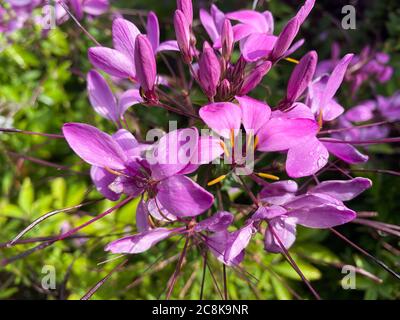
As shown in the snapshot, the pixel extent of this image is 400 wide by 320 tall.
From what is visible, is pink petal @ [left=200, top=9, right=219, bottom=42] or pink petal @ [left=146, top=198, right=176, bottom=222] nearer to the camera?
pink petal @ [left=146, top=198, right=176, bottom=222]

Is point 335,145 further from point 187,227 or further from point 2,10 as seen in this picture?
point 2,10

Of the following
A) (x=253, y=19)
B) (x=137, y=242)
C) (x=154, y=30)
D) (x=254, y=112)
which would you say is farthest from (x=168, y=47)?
(x=137, y=242)

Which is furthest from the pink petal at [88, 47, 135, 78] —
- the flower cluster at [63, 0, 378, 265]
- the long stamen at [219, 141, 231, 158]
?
the long stamen at [219, 141, 231, 158]

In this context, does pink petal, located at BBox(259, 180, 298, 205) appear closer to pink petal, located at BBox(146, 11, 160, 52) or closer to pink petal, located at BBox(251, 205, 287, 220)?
pink petal, located at BBox(251, 205, 287, 220)

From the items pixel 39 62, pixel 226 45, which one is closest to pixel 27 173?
pixel 39 62

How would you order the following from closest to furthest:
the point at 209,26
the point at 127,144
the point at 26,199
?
the point at 127,144 < the point at 209,26 < the point at 26,199

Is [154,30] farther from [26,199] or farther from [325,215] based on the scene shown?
[26,199]

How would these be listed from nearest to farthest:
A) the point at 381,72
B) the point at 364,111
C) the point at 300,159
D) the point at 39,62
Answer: the point at 300,159
the point at 364,111
the point at 381,72
the point at 39,62
